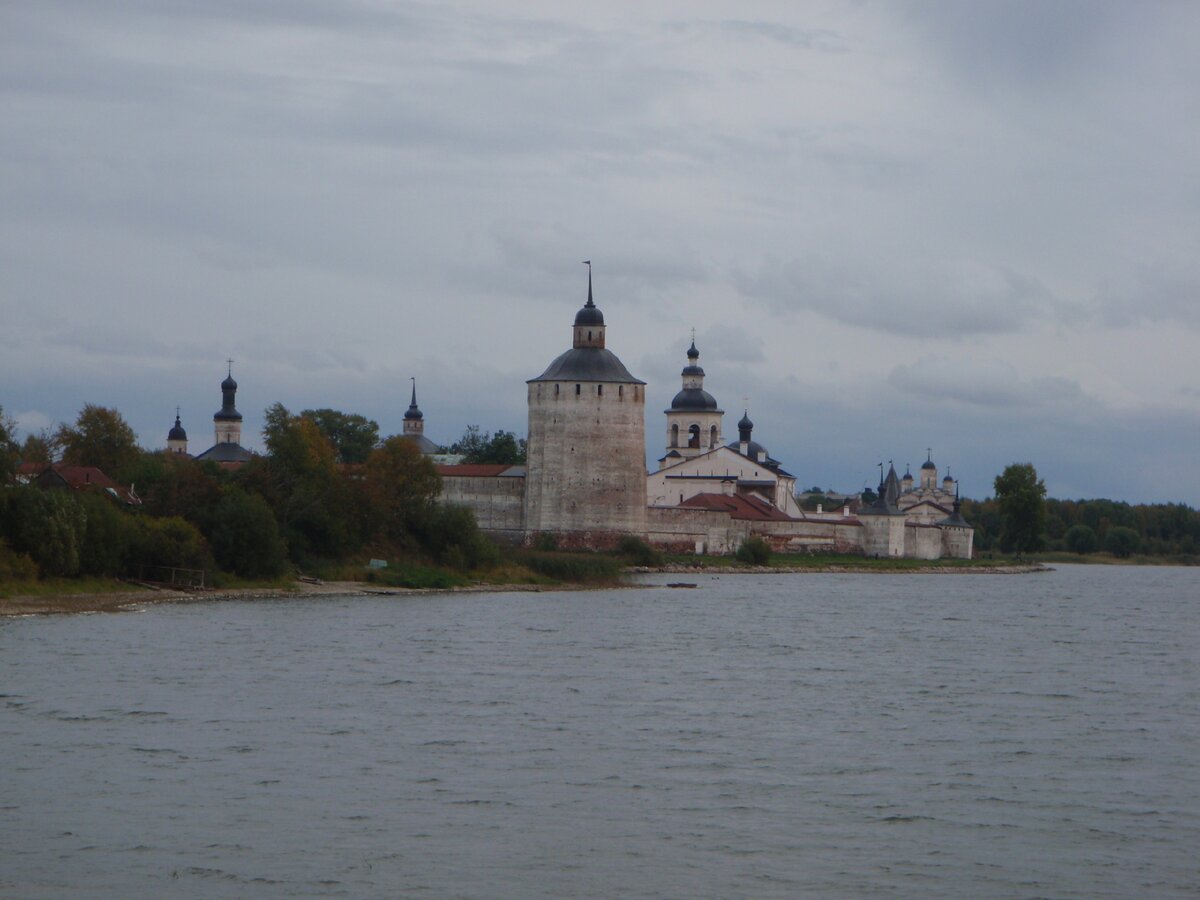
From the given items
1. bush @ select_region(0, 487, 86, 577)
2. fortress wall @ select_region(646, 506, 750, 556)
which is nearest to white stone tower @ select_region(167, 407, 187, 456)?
fortress wall @ select_region(646, 506, 750, 556)

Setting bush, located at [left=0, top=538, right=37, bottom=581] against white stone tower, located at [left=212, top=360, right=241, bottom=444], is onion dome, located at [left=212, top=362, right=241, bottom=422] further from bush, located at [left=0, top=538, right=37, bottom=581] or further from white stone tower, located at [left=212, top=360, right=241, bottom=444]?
bush, located at [left=0, top=538, right=37, bottom=581]

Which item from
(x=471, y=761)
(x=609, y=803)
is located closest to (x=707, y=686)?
(x=471, y=761)

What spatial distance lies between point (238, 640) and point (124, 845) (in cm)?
1284

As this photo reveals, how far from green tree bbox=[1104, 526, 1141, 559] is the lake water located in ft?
248

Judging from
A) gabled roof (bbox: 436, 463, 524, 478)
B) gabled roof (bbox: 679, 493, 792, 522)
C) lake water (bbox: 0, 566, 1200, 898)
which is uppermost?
gabled roof (bbox: 436, 463, 524, 478)

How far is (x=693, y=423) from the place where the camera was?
78.8 metres

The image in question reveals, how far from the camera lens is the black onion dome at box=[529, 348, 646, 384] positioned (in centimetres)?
5675

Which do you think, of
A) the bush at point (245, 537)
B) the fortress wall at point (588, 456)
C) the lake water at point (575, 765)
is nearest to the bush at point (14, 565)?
the lake water at point (575, 765)

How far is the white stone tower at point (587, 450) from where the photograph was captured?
56562 mm

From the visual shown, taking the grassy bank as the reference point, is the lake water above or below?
below

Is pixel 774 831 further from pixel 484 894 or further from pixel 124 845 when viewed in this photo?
pixel 124 845

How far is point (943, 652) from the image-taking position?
26.4 m

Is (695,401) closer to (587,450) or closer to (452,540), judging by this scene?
(587,450)

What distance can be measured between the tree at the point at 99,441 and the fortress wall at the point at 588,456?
13.2 m
